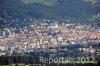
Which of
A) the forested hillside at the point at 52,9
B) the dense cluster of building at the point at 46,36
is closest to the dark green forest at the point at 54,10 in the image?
the forested hillside at the point at 52,9

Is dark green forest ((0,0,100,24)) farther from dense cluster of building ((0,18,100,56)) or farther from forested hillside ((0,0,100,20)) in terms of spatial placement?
dense cluster of building ((0,18,100,56))

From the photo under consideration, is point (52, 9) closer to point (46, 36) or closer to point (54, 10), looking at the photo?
point (54, 10)

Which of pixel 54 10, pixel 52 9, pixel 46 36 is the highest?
pixel 52 9

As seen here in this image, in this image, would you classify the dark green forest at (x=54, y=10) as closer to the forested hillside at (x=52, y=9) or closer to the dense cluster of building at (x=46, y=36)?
the forested hillside at (x=52, y=9)

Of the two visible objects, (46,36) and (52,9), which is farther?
(52,9)

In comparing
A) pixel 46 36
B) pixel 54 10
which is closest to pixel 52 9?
pixel 54 10

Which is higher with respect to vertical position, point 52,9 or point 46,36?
point 52,9

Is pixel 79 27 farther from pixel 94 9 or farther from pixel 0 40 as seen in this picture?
pixel 0 40

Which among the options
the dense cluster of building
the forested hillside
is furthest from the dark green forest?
the dense cluster of building

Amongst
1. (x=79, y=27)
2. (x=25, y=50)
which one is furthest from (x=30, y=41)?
(x=79, y=27)
